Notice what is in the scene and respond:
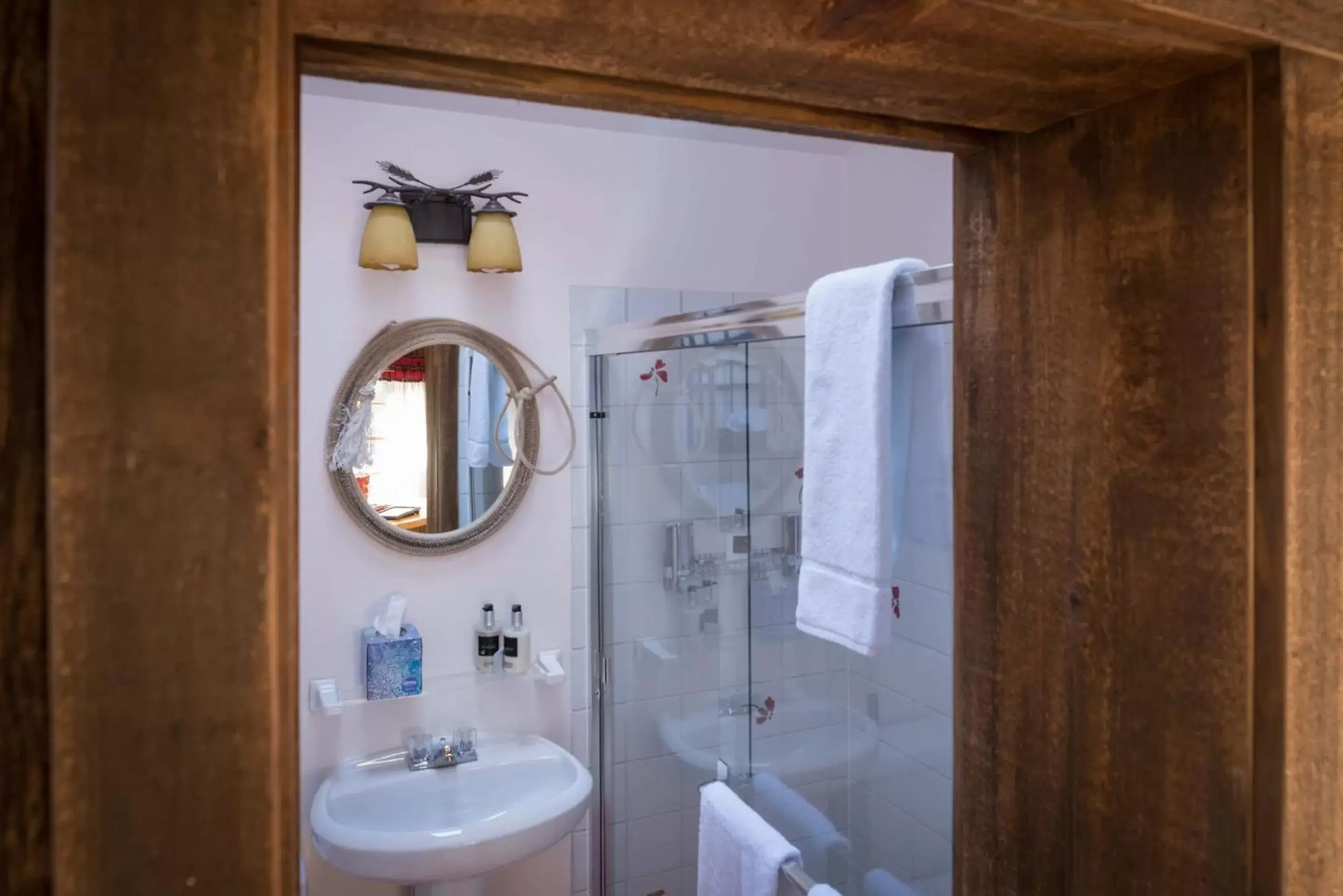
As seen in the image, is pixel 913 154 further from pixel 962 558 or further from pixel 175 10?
pixel 175 10

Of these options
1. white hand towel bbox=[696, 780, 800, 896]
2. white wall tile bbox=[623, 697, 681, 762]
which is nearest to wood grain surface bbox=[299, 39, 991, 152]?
white hand towel bbox=[696, 780, 800, 896]

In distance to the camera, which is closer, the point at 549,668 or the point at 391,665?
the point at 391,665

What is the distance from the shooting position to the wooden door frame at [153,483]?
311 mm

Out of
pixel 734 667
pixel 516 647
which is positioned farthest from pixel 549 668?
pixel 734 667

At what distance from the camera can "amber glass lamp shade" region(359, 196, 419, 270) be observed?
2088 millimetres

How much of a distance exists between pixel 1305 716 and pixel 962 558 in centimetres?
24

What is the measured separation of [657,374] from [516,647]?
2.58 ft

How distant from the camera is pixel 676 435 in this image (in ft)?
7.63

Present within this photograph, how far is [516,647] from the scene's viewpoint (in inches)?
90.3

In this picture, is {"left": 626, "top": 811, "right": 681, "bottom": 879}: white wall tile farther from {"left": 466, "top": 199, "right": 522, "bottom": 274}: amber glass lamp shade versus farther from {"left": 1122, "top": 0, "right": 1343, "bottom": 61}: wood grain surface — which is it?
{"left": 1122, "top": 0, "right": 1343, "bottom": 61}: wood grain surface

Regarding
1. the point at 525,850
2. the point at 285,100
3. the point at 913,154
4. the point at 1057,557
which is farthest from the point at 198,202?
the point at 913,154

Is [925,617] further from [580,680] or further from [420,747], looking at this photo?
[420,747]

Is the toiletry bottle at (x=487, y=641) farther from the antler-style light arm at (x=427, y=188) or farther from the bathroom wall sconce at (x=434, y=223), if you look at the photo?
the antler-style light arm at (x=427, y=188)

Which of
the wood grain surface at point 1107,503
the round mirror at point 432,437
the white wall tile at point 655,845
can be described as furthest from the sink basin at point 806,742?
the wood grain surface at point 1107,503
